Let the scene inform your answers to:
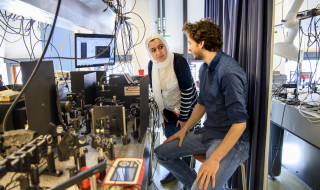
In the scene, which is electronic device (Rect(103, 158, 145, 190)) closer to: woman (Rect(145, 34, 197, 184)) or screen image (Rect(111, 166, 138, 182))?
screen image (Rect(111, 166, 138, 182))

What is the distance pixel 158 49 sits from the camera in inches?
74.7

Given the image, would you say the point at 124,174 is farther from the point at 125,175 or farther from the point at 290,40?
the point at 290,40

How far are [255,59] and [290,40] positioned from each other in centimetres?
67

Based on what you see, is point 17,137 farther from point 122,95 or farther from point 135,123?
point 122,95

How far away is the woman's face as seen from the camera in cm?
189

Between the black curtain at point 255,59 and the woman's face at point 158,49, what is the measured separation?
1.94ft

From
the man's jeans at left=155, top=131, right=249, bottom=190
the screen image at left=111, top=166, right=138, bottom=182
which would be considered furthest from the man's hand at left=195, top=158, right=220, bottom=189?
the screen image at left=111, top=166, right=138, bottom=182

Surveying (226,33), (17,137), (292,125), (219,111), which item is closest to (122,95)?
(219,111)

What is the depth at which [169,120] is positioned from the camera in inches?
83.2

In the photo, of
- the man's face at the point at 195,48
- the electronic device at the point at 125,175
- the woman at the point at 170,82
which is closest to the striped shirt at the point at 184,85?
the woman at the point at 170,82

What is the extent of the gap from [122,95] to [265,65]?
104 centimetres

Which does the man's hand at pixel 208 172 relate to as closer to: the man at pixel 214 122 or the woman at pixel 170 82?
the man at pixel 214 122

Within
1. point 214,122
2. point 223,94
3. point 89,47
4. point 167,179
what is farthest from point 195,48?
point 167,179

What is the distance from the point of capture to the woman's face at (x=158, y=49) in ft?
6.21
